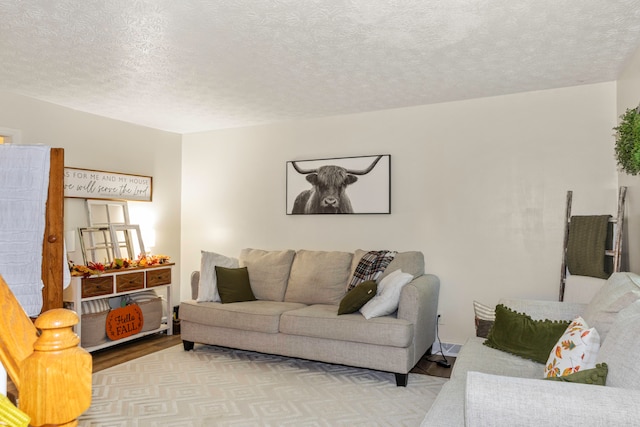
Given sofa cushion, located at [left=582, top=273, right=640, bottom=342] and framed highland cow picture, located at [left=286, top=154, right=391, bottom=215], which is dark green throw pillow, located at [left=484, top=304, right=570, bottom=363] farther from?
framed highland cow picture, located at [left=286, top=154, right=391, bottom=215]

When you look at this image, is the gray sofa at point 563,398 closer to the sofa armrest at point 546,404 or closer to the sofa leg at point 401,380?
the sofa armrest at point 546,404

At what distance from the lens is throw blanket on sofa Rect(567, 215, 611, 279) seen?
331 cm

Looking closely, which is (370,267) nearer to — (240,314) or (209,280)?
(240,314)

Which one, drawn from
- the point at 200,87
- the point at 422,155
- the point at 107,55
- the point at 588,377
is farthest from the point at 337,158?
the point at 588,377

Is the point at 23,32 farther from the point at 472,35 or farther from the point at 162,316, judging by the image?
the point at 162,316

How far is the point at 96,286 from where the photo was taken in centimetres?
411

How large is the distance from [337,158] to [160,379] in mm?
2713

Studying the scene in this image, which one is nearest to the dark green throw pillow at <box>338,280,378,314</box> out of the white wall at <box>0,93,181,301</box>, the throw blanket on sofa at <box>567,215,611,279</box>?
the throw blanket on sofa at <box>567,215,611,279</box>

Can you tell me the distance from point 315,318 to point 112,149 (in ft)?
9.80

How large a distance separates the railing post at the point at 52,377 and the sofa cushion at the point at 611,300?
2.04m

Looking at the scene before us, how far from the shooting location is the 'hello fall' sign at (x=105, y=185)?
14.4 feet

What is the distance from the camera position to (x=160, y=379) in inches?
140

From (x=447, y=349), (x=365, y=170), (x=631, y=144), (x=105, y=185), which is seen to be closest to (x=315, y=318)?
(x=447, y=349)

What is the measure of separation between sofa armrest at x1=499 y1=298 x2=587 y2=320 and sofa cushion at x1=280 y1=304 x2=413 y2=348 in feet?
2.87
